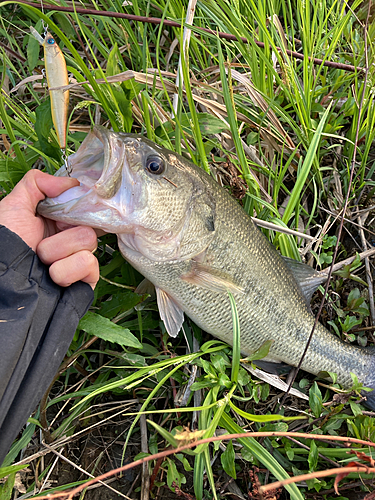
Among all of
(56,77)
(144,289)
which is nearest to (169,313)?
(144,289)

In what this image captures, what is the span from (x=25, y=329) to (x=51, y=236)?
0.56m

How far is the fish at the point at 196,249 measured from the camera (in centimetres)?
209

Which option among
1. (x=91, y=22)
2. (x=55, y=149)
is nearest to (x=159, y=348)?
(x=55, y=149)

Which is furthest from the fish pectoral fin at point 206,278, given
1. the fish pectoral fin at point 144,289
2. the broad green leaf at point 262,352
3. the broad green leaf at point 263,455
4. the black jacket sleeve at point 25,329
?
the broad green leaf at point 263,455

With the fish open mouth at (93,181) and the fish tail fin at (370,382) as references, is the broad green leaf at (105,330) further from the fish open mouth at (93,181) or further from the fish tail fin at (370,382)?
the fish tail fin at (370,382)

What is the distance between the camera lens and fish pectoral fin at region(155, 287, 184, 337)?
2.59 metres

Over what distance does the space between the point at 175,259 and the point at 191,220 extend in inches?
10.9

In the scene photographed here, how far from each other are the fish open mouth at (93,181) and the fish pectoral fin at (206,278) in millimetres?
656

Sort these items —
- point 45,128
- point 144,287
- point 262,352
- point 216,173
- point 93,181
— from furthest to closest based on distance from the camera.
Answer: point 216,173
point 144,287
point 262,352
point 45,128
point 93,181

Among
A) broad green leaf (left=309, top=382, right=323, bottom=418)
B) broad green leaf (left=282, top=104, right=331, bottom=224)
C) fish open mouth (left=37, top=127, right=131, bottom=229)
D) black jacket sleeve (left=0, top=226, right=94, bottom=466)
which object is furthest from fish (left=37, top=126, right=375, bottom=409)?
broad green leaf (left=282, top=104, right=331, bottom=224)

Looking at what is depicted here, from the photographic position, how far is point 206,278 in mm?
2441

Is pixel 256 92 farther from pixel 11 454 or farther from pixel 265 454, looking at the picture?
pixel 11 454

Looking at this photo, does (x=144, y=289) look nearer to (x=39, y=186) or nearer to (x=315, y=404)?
(x=39, y=186)

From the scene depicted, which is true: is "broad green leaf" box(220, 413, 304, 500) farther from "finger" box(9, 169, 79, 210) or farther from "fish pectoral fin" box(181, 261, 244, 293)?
"finger" box(9, 169, 79, 210)
